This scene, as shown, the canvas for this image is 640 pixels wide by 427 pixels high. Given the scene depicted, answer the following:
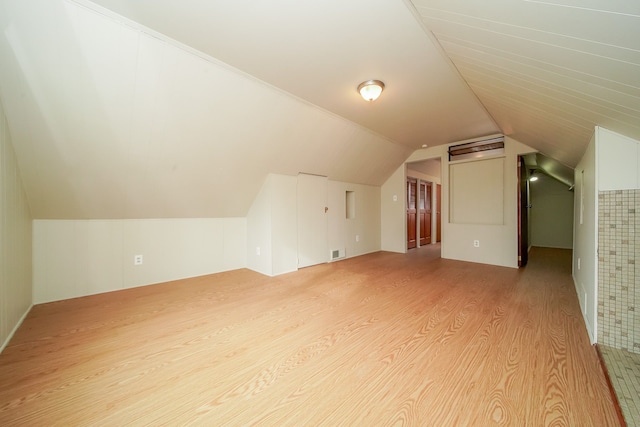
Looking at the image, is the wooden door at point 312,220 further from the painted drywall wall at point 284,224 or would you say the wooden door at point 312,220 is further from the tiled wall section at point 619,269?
the tiled wall section at point 619,269

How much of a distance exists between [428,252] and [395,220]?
1.09m

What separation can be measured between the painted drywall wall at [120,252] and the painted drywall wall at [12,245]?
0.65 ft

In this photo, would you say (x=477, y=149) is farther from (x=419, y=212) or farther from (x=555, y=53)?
(x=555, y=53)

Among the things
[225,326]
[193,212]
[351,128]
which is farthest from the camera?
[351,128]

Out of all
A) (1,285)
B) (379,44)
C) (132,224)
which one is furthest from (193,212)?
(379,44)

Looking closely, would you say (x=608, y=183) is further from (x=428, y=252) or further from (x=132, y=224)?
(x=132, y=224)

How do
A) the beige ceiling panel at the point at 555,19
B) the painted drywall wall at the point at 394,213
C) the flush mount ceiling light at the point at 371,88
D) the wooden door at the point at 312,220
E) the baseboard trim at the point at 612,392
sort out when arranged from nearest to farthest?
the beige ceiling panel at the point at 555,19 < the baseboard trim at the point at 612,392 < the flush mount ceiling light at the point at 371,88 < the wooden door at the point at 312,220 < the painted drywall wall at the point at 394,213

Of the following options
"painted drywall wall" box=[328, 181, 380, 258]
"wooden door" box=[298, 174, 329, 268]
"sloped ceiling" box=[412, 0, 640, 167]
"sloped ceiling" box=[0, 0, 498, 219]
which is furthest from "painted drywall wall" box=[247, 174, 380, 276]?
"sloped ceiling" box=[412, 0, 640, 167]

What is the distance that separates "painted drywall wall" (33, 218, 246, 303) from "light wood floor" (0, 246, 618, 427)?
0.83 ft

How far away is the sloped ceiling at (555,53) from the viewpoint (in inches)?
36.8

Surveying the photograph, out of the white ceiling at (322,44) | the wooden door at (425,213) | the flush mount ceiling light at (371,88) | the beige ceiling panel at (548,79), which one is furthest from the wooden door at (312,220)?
the wooden door at (425,213)

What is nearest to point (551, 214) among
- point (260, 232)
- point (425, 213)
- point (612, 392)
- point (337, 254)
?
point (425, 213)

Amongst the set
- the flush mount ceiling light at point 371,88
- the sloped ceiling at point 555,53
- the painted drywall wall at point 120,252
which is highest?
the flush mount ceiling light at point 371,88

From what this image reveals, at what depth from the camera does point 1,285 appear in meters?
1.67
